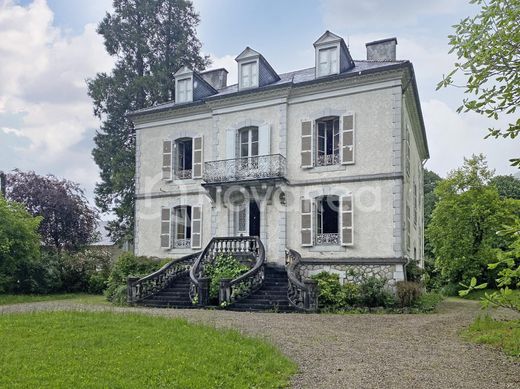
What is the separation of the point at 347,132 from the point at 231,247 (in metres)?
5.54

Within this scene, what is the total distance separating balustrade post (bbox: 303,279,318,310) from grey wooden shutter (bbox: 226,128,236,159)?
6.57 meters

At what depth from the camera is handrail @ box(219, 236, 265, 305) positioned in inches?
535

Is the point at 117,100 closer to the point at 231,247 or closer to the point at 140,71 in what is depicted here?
the point at 140,71

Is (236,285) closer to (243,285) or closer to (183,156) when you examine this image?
(243,285)

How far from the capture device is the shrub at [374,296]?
1367cm

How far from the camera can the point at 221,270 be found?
15.2 meters

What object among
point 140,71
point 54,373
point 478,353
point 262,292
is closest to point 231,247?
point 262,292

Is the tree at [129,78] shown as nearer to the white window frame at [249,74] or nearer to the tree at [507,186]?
the white window frame at [249,74]

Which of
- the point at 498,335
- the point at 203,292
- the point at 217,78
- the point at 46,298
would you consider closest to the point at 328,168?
the point at 203,292

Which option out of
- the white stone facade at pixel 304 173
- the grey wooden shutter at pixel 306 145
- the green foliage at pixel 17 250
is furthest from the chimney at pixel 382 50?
the green foliage at pixel 17 250

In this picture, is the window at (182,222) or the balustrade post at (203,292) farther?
the window at (182,222)

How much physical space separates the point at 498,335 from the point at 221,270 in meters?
8.68

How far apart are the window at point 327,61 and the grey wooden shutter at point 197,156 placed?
5.50m

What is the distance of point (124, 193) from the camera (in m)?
26.3
